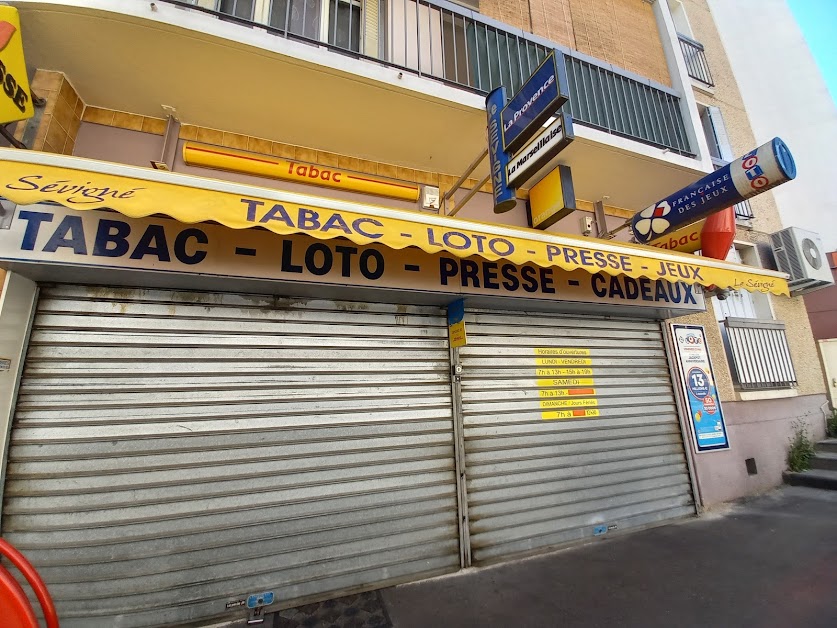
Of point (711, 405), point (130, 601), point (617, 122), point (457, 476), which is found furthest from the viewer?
point (711, 405)

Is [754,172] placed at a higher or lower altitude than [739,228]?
lower

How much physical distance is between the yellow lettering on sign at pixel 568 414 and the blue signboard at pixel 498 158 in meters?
2.60

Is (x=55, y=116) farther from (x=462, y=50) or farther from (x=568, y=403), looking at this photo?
(x=568, y=403)

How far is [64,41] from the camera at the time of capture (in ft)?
10.3

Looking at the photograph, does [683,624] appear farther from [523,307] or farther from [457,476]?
[523,307]

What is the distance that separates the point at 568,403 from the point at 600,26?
681cm

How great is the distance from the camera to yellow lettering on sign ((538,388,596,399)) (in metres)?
4.56

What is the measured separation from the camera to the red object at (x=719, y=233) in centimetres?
497

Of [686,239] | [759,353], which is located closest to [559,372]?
[686,239]

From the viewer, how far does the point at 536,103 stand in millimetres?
3195

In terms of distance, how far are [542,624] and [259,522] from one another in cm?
254

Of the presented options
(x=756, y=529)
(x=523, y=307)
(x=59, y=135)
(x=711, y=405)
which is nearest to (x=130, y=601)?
(x=59, y=135)

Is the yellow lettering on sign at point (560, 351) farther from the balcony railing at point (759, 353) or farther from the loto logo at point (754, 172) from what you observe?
the balcony railing at point (759, 353)

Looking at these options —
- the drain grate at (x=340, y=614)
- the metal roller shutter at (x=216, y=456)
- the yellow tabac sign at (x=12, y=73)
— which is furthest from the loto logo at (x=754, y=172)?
the yellow tabac sign at (x=12, y=73)
